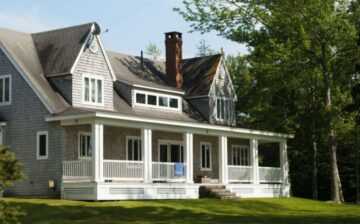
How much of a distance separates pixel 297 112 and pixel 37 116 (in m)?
21.3

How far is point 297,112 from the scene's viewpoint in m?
49.1

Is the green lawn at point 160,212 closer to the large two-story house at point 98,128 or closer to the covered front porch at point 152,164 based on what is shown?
the covered front porch at point 152,164

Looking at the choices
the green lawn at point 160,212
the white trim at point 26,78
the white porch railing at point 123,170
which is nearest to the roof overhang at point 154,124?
the white trim at point 26,78

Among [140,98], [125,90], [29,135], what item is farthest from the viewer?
[140,98]

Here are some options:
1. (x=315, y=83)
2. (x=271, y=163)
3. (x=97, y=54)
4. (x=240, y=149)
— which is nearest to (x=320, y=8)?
(x=315, y=83)

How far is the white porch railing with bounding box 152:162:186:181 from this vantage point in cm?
3547

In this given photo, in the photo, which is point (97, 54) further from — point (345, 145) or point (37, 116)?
point (345, 145)

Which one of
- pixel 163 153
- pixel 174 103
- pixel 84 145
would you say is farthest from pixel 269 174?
pixel 84 145

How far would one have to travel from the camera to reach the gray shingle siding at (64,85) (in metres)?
34.7

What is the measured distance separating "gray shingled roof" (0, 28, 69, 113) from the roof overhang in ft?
4.03

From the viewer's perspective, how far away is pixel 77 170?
107ft

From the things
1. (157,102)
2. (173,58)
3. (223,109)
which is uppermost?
(173,58)

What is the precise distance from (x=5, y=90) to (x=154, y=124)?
7.83m

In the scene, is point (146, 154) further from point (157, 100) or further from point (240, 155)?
point (240, 155)
